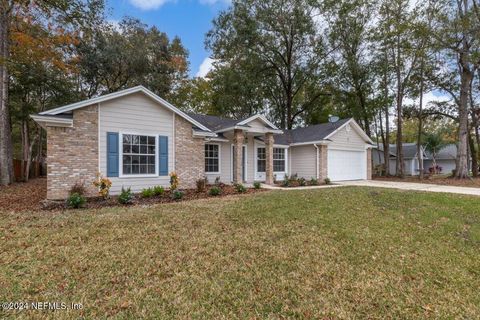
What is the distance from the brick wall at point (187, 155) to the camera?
1155cm

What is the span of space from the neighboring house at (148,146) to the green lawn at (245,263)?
2.90 metres

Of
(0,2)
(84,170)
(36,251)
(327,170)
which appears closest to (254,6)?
(327,170)

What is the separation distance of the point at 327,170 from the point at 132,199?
12180mm

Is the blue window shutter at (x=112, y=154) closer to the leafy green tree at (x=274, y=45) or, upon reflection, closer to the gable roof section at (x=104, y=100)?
the gable roof section at (x=104, y=100)

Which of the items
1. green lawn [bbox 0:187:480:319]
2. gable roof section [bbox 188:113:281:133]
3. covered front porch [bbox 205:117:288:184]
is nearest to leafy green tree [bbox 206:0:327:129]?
gable roof section [bbox 188:113:281:133]

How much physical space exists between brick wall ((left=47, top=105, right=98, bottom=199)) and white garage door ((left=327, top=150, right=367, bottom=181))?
1343cm

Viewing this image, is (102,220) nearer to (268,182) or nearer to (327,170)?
(268,182)

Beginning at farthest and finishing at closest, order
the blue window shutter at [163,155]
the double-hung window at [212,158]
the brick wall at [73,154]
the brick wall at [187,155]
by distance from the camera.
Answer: the double-hung window at [212,158]
the brick wall at [187,155]
the blue window shutter at [163,155]
the brick wall at [73,154]

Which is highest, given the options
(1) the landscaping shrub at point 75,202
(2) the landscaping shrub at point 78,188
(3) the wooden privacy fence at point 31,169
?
(3) the wooden privacy fence at point 31,169

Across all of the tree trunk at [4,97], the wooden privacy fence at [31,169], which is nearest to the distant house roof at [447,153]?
the tree trunk at [4,97]

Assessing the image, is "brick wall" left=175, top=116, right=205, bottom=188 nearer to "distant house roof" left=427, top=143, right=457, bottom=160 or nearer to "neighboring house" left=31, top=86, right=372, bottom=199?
"neighboring house" left=31, top=86, right=372, bottom=199

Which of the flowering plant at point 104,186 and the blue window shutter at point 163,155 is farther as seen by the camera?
the blue window shutter at point 163,155

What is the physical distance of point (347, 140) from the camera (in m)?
18.2

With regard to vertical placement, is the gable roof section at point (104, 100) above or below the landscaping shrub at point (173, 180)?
above
